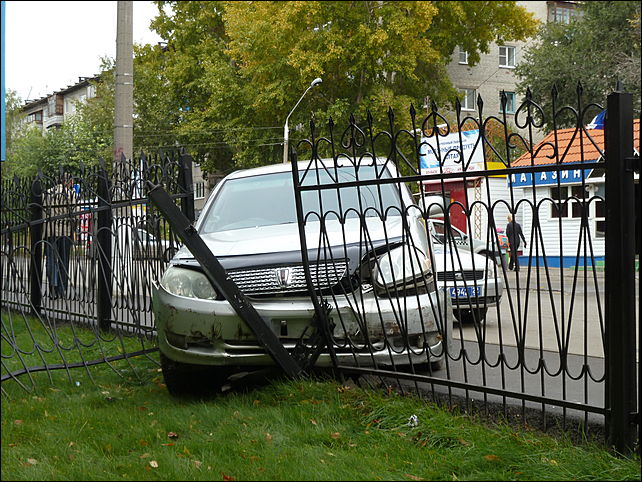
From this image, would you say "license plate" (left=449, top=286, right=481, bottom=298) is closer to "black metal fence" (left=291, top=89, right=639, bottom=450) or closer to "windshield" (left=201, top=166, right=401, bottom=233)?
"black metal fence" (left=291, top=89, right=639, bottom=450)

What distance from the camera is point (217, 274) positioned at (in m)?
5.22

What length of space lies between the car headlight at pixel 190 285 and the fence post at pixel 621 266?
2538mm

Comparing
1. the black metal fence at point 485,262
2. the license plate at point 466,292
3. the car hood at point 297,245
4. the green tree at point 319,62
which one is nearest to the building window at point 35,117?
the green tree at point 319,62

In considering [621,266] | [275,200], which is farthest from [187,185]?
[621,266]

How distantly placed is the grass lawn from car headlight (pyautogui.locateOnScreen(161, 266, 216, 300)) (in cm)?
69

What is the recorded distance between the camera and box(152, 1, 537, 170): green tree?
102ft

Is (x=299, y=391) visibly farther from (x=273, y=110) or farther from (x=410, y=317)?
(x=273, y=110)

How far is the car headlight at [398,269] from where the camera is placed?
5.37m

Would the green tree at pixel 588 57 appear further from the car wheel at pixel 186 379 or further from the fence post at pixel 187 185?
the car wheel at pixel 186 379

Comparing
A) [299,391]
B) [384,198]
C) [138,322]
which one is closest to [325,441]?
[299,391]

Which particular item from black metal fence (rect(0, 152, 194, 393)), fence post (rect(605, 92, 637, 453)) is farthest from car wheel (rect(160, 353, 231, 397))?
fence post (rect(605, 92, 637, 453))

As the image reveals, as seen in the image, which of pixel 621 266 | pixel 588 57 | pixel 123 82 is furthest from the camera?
pixel 588 57

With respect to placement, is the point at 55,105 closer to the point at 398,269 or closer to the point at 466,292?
the point at 398,269

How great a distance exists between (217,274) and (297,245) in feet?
2.27
